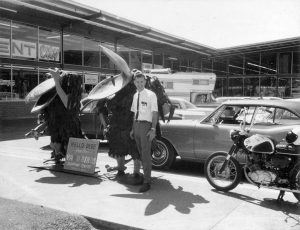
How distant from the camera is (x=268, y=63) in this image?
34.3 metres

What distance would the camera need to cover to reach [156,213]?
475cm

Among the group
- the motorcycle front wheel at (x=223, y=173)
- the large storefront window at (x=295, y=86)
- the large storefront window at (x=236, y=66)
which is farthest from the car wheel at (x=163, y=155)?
the large storefront window at (x=236, y=66)

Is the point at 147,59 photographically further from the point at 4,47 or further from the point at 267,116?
the point at 267,116

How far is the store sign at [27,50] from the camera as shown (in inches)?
715

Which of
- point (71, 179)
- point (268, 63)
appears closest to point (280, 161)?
point (71, 179)

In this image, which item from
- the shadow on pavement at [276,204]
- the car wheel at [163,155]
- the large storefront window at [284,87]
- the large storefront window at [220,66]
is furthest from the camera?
the large storefront window at [220,66]

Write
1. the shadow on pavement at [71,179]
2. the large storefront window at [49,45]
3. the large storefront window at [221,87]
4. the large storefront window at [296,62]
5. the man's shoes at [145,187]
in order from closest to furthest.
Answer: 1. the man's shoes at [145,187]
2. the shadow on pavement at [71,179]
3. the large storefront window at [49,45]
4. the large storefront window at [296,62]
5. the large storefront window at [221,87]

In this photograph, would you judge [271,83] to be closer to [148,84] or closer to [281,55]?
[281,55]

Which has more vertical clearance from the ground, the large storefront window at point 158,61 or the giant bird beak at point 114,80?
the large storefront window at point 158,61

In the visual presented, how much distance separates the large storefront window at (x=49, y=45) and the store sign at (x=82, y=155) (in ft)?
46.5

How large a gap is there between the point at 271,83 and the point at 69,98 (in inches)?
1173

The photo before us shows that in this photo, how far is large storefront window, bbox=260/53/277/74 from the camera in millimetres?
33938

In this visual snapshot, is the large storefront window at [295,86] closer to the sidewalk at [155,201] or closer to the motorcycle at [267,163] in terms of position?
the sidewalk at [155,201]

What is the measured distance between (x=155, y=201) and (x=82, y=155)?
2.17 metres
